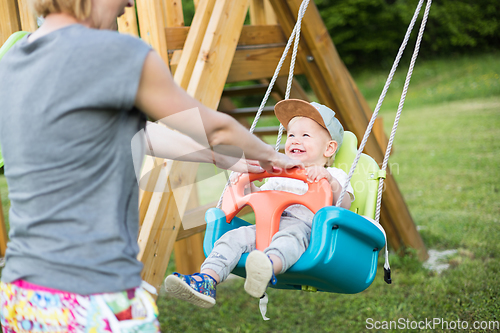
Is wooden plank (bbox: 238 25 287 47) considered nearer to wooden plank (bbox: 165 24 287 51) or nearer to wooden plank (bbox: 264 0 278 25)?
wooden plank (bbox: 165 24 287 51)

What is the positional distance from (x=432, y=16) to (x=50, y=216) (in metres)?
20.7

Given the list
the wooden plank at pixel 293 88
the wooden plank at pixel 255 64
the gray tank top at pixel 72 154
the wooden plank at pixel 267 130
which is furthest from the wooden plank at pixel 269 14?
the gray tank top at pixel 72 154

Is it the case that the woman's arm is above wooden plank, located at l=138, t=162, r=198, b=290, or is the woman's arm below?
above

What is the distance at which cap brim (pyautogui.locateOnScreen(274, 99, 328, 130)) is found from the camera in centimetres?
262

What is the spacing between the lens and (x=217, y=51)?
2.82 meters

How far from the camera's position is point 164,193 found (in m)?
2.53

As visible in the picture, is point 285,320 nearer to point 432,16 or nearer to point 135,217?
point 135,217

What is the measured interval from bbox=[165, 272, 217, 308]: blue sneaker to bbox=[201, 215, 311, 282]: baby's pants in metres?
0.14

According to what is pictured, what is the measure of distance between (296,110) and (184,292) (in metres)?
1.36

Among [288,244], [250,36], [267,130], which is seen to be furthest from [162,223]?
[267,130]

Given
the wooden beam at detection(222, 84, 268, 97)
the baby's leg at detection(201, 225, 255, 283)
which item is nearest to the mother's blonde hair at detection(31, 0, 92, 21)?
the baby's leg at detection(201, 225, 255, 283)

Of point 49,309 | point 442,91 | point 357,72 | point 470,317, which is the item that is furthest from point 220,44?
point 357,72

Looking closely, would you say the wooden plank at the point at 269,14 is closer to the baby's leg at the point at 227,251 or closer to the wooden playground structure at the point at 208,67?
the wooden playground structure at the point at 208,67

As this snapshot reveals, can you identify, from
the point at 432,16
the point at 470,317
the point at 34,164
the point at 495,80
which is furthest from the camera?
the point at 432,16
